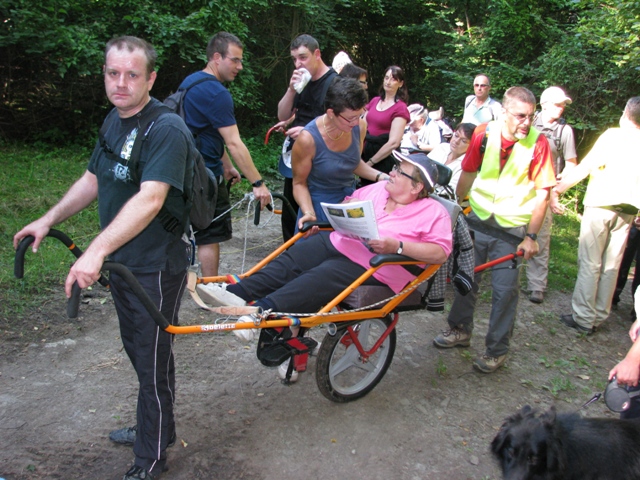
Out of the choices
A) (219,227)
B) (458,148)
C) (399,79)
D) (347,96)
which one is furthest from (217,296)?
(399,79)

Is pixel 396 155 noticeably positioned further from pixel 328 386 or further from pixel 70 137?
pixel 70 137

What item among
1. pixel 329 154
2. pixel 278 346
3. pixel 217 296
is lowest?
pixel 278 346

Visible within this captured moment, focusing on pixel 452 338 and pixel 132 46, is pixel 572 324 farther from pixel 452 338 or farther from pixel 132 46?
pixel 132 46

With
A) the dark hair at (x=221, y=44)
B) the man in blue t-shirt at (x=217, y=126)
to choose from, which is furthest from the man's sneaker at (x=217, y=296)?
the dark hair at (x=221, y=44)

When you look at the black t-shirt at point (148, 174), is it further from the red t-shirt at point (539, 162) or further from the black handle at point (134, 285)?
the red t-shirt at point (539, 162)

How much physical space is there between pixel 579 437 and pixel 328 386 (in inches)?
63.7

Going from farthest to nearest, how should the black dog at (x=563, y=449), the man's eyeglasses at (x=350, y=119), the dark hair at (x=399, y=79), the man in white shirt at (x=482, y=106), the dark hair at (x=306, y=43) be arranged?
the man in white shirt at (x=482, y=106), the dark hair at (x=399, y=79), the dark hair at (x=306, y=43), the man's eyeglasses at (x=350, y=119), the black dog at (x=563, y=449)

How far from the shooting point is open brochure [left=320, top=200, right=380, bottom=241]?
9.96 ft

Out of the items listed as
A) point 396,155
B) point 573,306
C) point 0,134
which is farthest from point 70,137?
point 573,306

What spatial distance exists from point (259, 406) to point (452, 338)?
1.78 metres

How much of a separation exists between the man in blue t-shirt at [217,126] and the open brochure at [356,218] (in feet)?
3.17

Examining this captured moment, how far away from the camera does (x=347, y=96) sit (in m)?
3.62

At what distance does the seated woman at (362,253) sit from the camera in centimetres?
314

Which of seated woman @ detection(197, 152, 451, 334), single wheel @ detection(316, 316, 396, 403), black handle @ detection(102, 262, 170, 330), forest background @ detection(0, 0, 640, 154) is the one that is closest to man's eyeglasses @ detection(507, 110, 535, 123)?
seated woman @ detection(197, 152, 451, 334)
